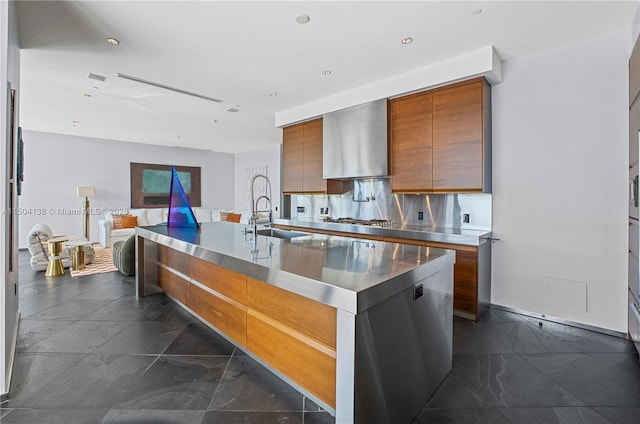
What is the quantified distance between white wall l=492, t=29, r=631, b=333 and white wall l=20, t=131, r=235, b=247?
847cm

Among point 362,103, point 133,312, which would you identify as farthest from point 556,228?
point 133,312

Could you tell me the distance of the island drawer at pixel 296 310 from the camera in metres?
1.47

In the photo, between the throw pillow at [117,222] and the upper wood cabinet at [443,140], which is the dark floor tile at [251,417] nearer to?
the upper wood cabinet at [443,140]

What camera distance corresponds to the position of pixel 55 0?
226cm

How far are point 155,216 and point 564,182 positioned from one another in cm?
819

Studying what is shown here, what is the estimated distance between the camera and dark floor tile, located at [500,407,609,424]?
64.1 inches

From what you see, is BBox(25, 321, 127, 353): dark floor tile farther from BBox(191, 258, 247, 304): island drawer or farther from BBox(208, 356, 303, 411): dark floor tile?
BBox(208, 356, 303, 411): dark floor tile

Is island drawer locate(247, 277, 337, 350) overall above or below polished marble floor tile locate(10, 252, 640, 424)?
above

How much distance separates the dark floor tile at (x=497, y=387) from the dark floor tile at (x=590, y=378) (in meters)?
0.08

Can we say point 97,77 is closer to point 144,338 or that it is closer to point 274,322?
point 144,338

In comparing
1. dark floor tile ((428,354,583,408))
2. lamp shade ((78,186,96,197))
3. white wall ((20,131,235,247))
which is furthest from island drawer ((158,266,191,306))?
white wall ((20,131,235,247))

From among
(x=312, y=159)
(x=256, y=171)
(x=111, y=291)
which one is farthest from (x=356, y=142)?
(x=256, y=171)

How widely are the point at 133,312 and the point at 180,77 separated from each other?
9.01 feet

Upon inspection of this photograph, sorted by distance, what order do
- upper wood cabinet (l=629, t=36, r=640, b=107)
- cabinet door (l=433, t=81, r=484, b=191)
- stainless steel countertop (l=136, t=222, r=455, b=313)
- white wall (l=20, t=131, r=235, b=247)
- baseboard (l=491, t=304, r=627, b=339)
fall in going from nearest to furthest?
stainless steel countertop (l=136, t=222, r=455, b=313)
upper wood cabinet (l=629, t=36, r=640, b=107)
baseboard (l=491, t=304, r=627, b=339)
cabinet door (l=433, t=81, r=484, b=191)
white wall (l=20, t=131, r=235, b=247)
